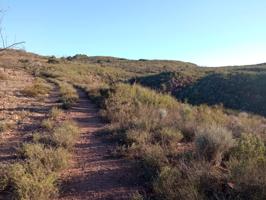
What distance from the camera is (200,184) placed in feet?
17.9

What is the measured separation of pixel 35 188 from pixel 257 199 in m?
3.24

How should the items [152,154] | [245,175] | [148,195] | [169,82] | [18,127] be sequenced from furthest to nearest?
1. [169,82]
2. [18,127]
3. [152,154]
4. [148,195]
5. [245,175]

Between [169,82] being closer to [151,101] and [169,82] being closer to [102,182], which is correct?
[151,101]

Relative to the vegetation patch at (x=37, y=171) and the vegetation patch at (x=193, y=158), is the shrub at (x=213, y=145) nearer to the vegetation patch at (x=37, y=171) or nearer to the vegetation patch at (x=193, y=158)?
the vegetation patch at (x=193, y=158)

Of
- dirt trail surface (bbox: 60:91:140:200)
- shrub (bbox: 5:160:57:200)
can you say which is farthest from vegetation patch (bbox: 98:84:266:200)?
shrub (bbox: 5:160:57:200)

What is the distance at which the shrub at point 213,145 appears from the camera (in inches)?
275

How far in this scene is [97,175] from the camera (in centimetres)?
713

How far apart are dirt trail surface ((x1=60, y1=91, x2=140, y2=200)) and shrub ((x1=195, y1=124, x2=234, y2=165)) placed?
1406 millimetres

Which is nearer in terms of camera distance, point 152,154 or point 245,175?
point 245,175

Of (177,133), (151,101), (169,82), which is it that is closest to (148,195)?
(177,133)

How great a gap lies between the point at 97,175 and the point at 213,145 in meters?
2.27

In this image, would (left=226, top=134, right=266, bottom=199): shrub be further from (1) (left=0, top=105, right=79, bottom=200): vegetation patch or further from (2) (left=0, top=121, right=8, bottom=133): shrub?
(2) (left=0, top=121, right=8, bottom=133): shrub

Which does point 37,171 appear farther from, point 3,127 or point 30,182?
point 3,127

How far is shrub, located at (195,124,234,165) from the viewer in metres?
6.98
